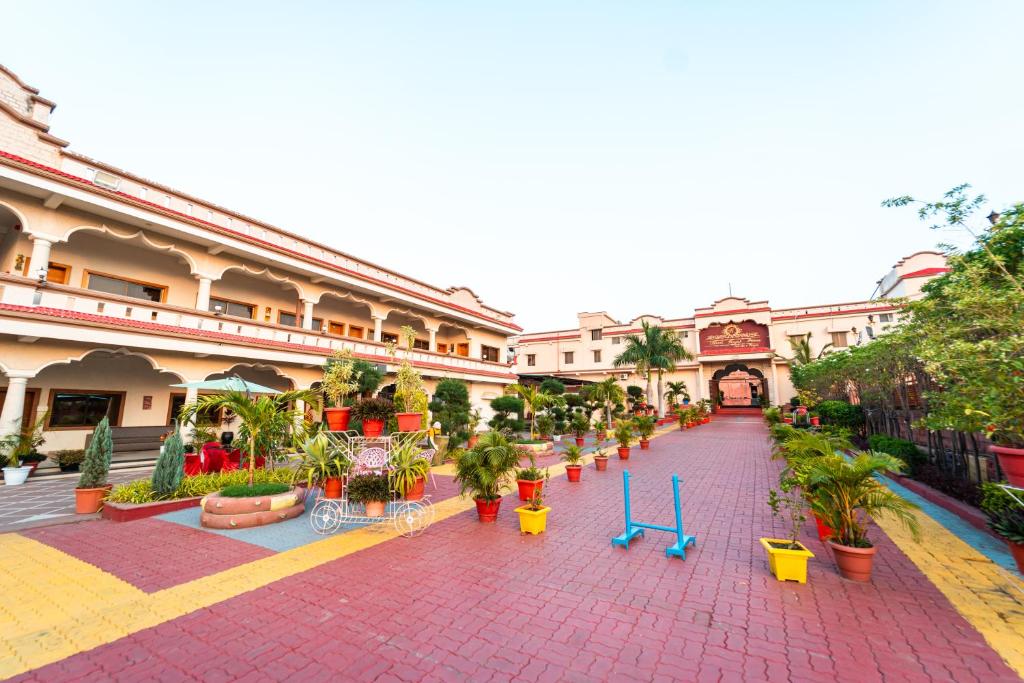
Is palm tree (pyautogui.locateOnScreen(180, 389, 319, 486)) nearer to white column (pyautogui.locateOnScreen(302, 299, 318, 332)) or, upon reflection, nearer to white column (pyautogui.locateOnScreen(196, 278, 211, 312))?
white column (pyautogui.locateOnScreen(196, 278, 211, 312))

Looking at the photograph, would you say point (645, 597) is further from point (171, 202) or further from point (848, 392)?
point (848, 392)

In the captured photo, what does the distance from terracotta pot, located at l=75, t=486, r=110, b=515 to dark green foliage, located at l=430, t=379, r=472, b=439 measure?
8349 millimetres

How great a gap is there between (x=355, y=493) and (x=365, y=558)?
147cm

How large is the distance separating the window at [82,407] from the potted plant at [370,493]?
12.0 meters

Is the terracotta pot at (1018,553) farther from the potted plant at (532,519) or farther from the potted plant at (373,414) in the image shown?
the potted plant at (373,414)

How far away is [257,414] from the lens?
808 centimetres

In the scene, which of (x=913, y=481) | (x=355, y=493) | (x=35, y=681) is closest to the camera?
(x=35, y=681)

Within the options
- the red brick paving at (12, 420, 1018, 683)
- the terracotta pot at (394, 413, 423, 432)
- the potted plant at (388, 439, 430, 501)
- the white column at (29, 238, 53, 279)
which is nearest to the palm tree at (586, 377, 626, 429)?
the terracotta pot at (394, 413, 423, 432)

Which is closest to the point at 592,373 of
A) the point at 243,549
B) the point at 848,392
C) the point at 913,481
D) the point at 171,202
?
the point at 848,392

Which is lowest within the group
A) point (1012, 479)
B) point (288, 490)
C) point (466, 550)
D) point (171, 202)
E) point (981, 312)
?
point (466, 550)

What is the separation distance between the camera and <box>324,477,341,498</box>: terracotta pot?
7871mm

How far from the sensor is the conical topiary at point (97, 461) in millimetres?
7434

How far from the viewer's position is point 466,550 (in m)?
5.75

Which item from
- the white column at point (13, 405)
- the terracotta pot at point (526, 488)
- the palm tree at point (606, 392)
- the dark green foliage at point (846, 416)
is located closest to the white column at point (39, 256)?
the white column at point (13, 405)
